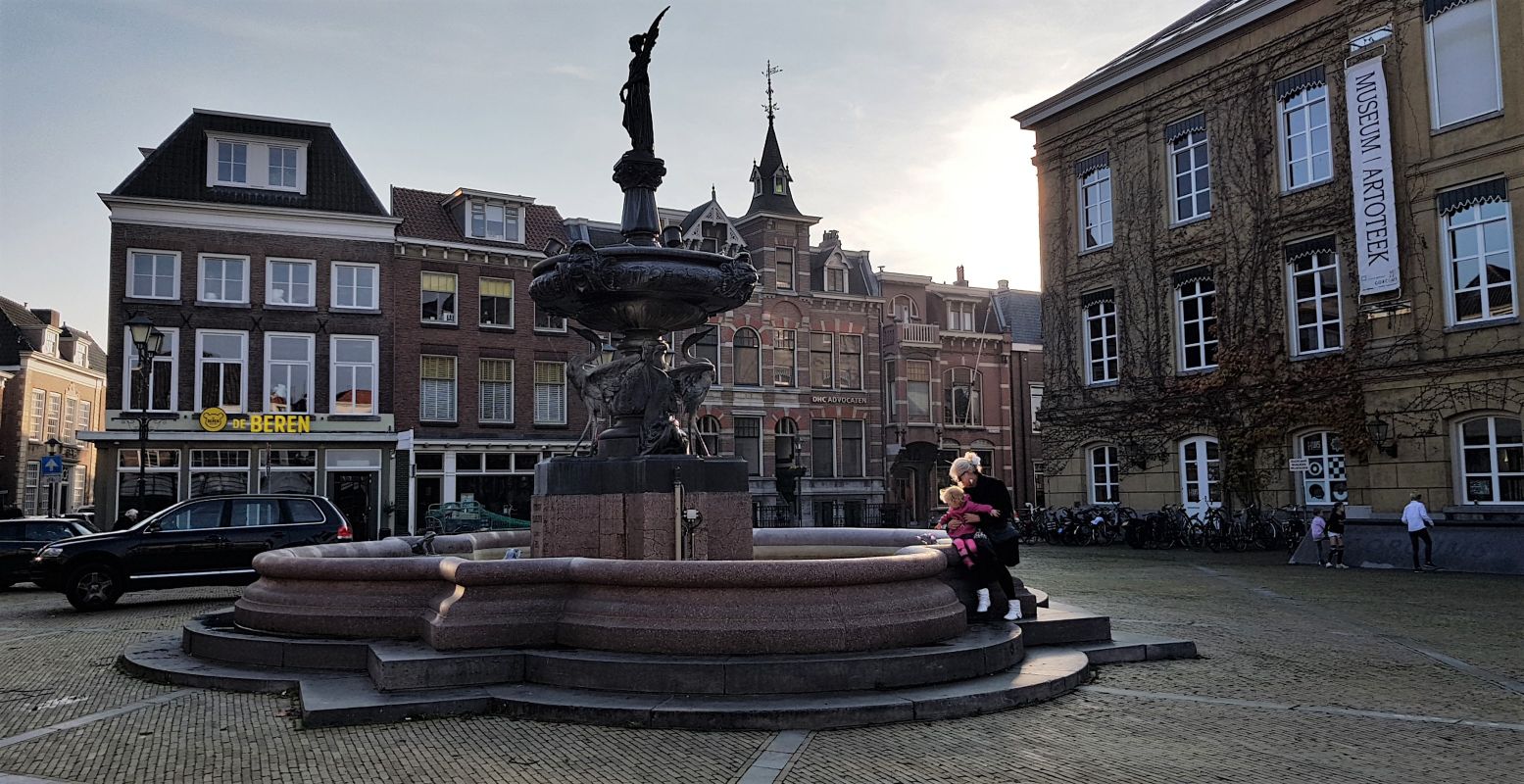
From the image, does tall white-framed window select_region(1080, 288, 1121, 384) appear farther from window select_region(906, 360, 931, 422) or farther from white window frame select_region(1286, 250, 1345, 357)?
window select_region(906, 360, 931, 422)

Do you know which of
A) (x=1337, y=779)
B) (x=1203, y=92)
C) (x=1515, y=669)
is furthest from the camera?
(x=1203, y=92)

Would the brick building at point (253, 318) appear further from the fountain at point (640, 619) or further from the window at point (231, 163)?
the fountain at point (640, 619)

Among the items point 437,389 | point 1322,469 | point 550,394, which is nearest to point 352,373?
point 437,389

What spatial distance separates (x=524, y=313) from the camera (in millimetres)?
39031

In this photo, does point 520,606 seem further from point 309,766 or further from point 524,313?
point 524,313

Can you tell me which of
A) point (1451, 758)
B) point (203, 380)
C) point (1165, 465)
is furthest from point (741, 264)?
point (203, 380)

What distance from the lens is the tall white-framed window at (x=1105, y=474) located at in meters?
31.3

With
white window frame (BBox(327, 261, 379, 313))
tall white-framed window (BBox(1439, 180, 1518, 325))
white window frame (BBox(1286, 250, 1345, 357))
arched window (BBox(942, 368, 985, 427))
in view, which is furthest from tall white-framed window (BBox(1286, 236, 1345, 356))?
white window frame (BBox(327, 261, 379, 313))

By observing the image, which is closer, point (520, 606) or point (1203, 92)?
point (520, 606)

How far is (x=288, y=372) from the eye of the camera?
3528cm

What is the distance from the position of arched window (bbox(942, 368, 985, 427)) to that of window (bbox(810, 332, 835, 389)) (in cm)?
642

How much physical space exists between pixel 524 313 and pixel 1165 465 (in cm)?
2227

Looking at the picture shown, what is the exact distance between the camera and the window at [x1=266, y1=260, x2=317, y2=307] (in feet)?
115

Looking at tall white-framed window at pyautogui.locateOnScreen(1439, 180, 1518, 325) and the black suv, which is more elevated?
tall white-framed window at pyautogui.locateOnScreen(1439, 180, 1518, 325)
